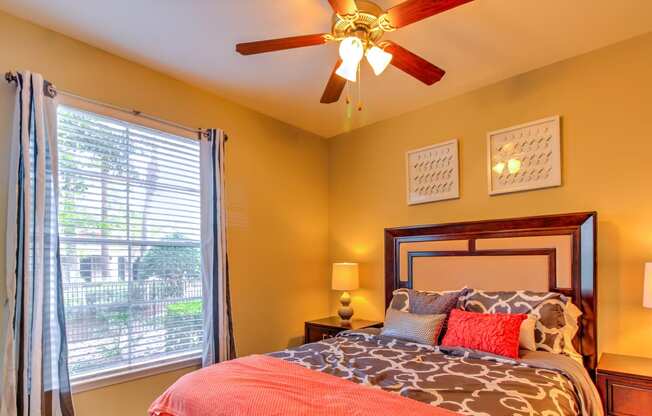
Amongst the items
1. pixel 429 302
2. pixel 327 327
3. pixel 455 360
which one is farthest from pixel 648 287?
pixel 327 327

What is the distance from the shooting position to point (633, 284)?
241cm

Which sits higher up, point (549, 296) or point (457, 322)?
point (549, 296)

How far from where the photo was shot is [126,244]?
271 cm

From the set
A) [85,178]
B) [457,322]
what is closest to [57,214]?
[85,178]

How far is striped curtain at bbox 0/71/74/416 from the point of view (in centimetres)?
209

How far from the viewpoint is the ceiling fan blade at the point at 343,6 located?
1688 mm

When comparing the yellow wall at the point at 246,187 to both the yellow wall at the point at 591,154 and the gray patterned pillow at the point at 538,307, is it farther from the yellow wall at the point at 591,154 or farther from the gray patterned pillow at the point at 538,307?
the gray patterned pillow at the point at 538,307

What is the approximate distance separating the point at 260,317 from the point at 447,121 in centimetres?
242

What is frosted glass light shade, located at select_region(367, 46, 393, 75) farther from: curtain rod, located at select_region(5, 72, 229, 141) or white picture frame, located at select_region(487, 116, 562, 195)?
curtain rod, located at select_region(5, 72, 229, 141)

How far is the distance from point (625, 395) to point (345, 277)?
218cm

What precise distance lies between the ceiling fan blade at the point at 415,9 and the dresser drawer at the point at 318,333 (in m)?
2.53

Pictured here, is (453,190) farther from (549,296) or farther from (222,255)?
(222,255)

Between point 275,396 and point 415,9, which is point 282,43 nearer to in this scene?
point 415,9

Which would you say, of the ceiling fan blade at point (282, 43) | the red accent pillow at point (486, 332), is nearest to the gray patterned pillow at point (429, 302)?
the red accent pillow at point (486, 332)
